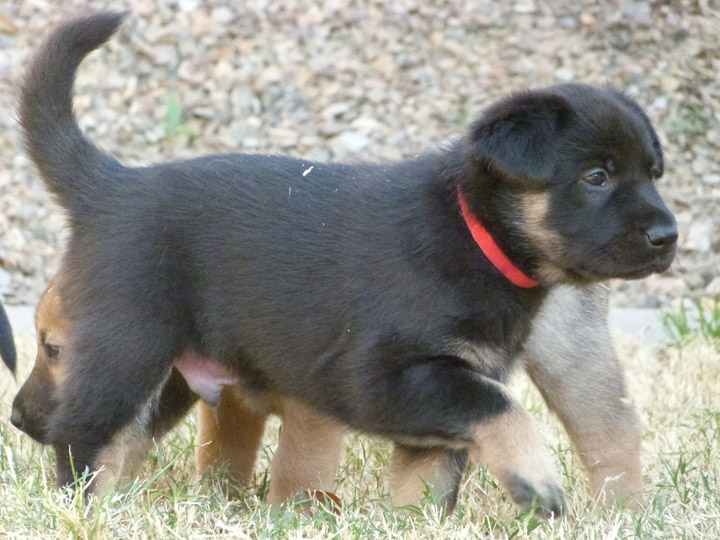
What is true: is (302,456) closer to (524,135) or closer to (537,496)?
(537,496)

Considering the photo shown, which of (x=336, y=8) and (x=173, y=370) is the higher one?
(x=173, y=370)

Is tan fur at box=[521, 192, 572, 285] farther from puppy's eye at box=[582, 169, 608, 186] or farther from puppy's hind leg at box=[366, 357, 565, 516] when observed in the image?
puppy's hind leg at box=[366, 357, 565, 516]

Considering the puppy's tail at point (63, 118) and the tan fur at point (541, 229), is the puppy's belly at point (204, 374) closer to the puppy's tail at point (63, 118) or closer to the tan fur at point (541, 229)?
the puppy's tail at point (63, 118)

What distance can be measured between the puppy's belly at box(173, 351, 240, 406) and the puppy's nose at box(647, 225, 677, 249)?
1.54 m

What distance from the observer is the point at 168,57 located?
27.0ft

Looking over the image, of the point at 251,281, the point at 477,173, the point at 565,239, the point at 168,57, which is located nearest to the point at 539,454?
the point at 565,239

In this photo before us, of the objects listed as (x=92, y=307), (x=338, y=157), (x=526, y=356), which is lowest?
(x=338, y=157)

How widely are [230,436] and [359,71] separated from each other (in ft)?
14.8

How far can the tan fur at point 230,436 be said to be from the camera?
439cm

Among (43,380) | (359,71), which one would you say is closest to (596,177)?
(43,380)

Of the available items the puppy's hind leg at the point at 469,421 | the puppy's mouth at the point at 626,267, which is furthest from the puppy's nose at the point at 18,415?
the puppy's mouth at the point at 626,267

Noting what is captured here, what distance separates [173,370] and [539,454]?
59.2 inches

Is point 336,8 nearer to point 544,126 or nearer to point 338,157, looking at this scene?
point 338,157

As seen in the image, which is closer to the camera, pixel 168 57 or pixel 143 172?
pixel 143 172
